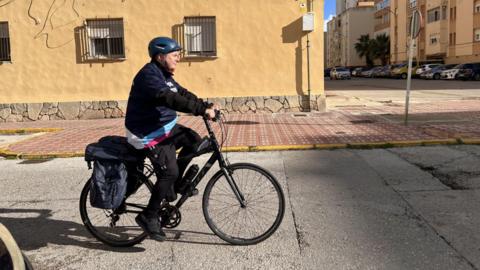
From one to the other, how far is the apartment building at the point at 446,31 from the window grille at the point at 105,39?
1708 inches

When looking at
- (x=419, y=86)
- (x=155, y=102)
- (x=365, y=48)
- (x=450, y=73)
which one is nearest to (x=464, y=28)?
(x=450, y=73)

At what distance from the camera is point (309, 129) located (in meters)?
10.5

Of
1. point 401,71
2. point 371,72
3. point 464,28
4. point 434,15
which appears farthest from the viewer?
point 371,72

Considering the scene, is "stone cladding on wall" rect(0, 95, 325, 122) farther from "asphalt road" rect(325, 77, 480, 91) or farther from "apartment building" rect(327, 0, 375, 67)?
"apartment building" rect(327, 0, 375, 67)

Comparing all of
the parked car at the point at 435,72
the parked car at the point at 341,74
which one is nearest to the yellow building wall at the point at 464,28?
the parked car at the point at 435,72

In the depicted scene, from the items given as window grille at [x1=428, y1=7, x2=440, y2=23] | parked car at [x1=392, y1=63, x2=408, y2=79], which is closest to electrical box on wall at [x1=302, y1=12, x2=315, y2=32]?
parked car at [x1=392, y1=63, x2=408, y2=79]

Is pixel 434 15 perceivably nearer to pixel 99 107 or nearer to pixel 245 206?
pixel 99 107

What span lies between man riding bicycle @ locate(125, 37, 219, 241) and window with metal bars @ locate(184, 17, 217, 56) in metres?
10.1

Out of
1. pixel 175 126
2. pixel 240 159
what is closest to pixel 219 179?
pixel 175 126

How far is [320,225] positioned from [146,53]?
10.4m

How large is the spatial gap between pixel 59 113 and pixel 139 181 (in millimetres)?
10975

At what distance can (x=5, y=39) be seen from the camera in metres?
13.9

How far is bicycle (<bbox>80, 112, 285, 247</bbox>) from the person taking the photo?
3.94 meters

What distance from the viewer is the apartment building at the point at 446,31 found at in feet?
156
